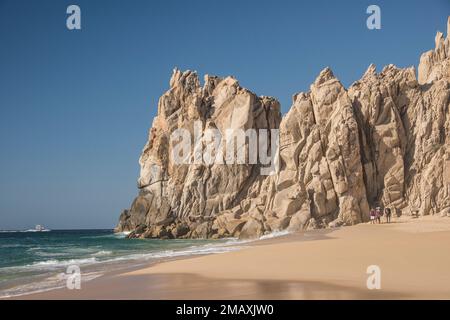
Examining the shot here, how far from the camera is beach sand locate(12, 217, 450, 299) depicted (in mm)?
8562

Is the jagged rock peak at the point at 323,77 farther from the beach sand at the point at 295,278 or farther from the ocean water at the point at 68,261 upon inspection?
the beach sand at the point at 295,278

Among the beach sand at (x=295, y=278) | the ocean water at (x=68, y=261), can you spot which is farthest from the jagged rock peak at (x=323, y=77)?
the beach sand at (x=295, y=278)

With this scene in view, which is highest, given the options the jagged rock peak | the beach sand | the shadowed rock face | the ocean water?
the jagged rock peak

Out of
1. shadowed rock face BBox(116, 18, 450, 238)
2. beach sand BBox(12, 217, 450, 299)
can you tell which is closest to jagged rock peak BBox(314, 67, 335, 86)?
shadowed rock face BBox(116, 18, 450, 238)

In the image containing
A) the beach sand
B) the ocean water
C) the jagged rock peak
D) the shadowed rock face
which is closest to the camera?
the beach sand

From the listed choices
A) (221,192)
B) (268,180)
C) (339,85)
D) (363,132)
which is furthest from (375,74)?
(221,192)

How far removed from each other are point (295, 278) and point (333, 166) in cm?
3468

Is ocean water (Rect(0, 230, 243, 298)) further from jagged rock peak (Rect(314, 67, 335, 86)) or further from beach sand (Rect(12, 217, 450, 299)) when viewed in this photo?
jagged rock peak (Rect(314, 67, 335, 86))

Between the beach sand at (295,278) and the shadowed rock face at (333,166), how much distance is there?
26.8 metres

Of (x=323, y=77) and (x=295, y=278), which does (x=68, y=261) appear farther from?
(x=323, y=77)

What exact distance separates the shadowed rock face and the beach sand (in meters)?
26.8

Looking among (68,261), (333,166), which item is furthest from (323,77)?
(68,261)
